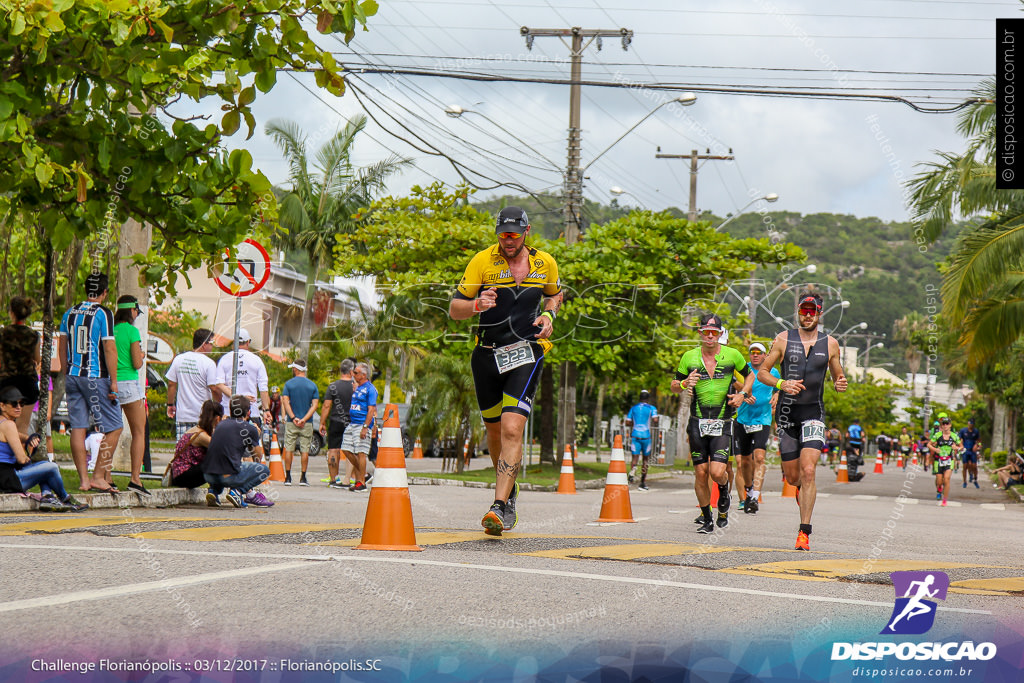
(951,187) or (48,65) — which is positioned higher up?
(951,187)

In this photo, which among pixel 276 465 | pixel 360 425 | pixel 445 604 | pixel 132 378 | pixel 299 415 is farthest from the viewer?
pixel 276 465

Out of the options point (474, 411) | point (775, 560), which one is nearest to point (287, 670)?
point (775, 560)

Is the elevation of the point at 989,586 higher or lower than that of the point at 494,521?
lower

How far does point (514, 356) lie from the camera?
306 inches

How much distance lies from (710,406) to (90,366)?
220 inches

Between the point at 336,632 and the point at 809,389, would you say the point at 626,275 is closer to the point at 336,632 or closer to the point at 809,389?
the point at 809,389

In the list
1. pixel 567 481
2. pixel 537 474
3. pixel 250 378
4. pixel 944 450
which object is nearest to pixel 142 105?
pixel 250 378

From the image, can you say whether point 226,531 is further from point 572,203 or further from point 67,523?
point 572,203

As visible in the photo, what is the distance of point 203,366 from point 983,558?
8872 millimetres

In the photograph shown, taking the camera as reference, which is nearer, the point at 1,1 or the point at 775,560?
the point at 1,1

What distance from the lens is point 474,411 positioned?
2542 cm

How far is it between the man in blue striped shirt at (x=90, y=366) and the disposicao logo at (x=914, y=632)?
7.15 m

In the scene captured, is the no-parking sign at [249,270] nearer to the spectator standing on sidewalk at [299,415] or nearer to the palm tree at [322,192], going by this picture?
the spectator standing on sidewalk at [299,415]

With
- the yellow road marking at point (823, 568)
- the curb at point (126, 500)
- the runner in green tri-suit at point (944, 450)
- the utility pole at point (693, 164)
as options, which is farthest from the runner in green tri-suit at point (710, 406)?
the utility pole at point (693, 164)
